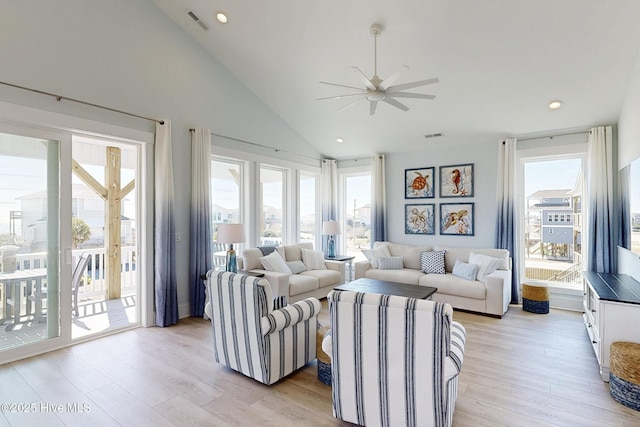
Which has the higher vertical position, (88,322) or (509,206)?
(509,206)

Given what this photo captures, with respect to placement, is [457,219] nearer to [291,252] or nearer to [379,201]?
[379,201]

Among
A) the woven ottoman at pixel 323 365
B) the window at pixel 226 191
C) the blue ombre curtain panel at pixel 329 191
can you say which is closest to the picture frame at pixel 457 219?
the blue ombre curtain panel at pixel 329 191

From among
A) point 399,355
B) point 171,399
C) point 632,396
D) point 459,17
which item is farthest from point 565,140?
point 171,399

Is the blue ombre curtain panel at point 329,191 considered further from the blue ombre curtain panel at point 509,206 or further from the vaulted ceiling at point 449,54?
the blue ombre curtain panel at point 509,206

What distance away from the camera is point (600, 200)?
4.65m

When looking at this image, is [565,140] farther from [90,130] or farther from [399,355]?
[90,130]

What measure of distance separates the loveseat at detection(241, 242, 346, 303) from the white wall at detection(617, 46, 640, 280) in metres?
3.83

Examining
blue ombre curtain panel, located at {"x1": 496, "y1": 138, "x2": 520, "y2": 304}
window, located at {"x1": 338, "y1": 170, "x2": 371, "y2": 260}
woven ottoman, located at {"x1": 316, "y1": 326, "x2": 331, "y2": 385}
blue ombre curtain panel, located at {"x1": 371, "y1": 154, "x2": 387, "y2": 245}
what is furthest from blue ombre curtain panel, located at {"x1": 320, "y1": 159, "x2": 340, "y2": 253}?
woven ottoman, located at {"x1": 316, "y1": 326, "x2": 331, "y2": 385}

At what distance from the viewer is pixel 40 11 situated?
11.1ft

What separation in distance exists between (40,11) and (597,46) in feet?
18.5

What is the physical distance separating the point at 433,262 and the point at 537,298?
1495 millimetres

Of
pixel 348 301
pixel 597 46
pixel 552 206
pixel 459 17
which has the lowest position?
pixel 348 301

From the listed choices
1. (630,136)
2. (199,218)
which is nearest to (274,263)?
(199,218)

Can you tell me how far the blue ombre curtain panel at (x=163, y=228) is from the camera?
435 cm
